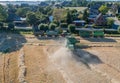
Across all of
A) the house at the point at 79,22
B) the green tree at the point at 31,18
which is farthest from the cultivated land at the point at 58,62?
the house at the point at 79,22

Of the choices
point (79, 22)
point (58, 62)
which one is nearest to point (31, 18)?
point (79, 22)

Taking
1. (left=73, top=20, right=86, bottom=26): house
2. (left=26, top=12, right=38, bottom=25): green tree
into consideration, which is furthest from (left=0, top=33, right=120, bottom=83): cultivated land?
(left=73, top=20, right=86, bottom=26): house

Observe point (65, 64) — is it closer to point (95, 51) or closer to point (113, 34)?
point (95, 51)

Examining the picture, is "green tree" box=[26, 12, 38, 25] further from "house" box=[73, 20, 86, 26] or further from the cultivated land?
the cultivated land

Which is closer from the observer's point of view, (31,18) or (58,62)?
(58,62)

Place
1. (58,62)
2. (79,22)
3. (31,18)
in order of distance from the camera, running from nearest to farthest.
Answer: (58,62)
(31,18)
(79,22)

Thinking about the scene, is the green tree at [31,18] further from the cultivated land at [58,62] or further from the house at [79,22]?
the cultivated land at [58,62]

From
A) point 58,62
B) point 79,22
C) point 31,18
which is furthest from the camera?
point 79,22

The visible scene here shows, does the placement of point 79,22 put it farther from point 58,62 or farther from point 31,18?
point 58,62

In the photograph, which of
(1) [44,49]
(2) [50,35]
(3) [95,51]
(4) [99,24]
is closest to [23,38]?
(2) [50,35]

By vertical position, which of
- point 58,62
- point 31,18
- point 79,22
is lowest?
point 79,22
